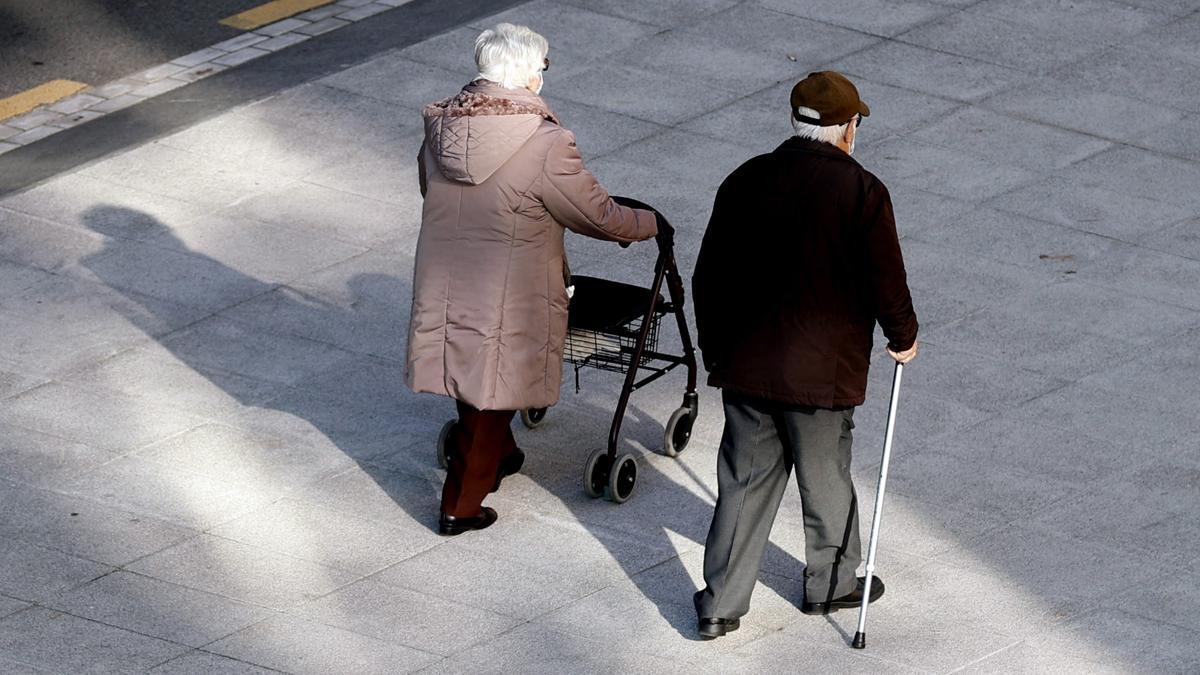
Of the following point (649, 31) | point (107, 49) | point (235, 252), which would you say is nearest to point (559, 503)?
point (235, 252)

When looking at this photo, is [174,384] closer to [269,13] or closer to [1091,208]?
[1091,208]

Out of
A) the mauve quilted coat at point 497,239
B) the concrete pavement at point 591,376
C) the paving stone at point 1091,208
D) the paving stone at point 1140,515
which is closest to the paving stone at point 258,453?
the concrete pavement at point 591,376

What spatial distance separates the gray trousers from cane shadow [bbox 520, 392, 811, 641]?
0.26 m

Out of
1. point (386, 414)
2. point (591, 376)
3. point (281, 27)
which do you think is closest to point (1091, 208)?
point (591, 376)

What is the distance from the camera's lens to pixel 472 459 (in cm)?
761

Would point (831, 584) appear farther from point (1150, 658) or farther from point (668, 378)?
point (668, 378)

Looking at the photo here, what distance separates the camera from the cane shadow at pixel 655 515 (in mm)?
7297

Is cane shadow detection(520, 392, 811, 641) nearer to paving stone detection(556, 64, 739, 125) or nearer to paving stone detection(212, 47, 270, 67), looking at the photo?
paving stone detection(556, 64, 739, 125)

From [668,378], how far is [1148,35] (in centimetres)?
536

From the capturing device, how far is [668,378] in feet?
29.3

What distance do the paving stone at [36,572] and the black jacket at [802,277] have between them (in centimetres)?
241

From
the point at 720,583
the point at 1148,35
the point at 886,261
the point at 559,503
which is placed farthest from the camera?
the point at 1148,35

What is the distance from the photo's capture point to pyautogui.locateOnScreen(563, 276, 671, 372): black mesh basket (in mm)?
7797

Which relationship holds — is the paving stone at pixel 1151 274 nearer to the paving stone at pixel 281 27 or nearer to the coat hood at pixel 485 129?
the coat hood at pixel 485 129
